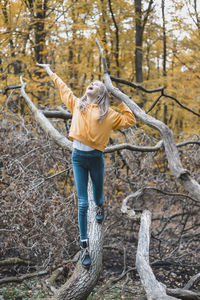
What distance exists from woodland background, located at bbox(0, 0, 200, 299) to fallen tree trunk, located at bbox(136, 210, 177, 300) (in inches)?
51.6

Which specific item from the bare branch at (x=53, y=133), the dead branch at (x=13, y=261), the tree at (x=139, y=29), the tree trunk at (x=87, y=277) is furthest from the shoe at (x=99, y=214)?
the tree at (x=139, y=29)

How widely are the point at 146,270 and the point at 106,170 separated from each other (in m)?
2.75

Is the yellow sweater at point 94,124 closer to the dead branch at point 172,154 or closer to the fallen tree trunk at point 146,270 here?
the dead branch at point 172,154

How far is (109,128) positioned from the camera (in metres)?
3.02

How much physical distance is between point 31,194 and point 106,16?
20.1 feet

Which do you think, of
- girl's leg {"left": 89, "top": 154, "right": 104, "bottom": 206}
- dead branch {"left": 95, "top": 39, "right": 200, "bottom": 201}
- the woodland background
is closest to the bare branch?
the woodland background

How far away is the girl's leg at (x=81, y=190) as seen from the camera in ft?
9.86

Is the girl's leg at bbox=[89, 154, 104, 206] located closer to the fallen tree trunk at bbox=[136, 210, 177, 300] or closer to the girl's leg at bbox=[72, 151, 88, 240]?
the girl's leg at bbox=[72, 151, 88, 240]

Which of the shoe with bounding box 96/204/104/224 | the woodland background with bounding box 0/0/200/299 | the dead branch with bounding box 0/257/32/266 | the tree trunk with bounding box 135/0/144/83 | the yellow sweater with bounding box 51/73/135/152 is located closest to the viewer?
the yellow sweater with bounding box 51/73/135/152

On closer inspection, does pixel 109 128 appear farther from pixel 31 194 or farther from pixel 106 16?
pixel 106 16

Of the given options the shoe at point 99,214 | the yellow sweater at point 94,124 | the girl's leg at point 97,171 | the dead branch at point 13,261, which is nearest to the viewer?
the yellow sweater at point 94,124

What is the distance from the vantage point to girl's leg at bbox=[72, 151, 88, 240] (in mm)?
3006

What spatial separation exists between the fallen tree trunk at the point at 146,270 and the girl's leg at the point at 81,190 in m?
0.60

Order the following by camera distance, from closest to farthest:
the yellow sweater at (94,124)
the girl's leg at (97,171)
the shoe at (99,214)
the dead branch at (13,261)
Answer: the yellow sweater at (94,124) < the girl's leg at (97,171) < the shoe at (99,214) < the dead branch at (13,261)
